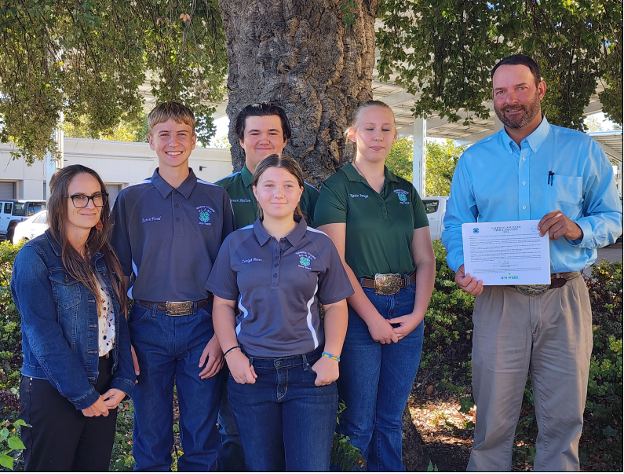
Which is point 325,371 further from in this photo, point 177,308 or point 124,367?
point 124,367

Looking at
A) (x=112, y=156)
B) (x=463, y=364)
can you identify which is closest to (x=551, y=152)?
(x=463, y=364)

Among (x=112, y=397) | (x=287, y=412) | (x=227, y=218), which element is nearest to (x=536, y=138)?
(x=227, y=218)

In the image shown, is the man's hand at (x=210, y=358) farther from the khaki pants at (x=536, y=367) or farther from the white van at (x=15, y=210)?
the white van at (x=15, y=210)

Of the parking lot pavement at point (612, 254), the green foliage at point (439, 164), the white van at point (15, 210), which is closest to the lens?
the parking lot pavement at point (612, 254)

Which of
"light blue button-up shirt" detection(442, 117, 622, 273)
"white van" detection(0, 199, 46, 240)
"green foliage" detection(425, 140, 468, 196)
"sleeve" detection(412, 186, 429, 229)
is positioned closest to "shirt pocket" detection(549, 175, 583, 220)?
"light blue button-up shirt" detection(442, 117, 622, 273)

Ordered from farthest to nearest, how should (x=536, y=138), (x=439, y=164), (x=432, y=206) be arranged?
(x=439, y=164) → (x=432, y=206) → (x=536, y=138)

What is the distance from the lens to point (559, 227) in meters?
2.92

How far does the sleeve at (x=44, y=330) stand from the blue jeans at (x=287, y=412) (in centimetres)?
75

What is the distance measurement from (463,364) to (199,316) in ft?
13.3

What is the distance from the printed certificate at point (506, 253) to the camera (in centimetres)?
299

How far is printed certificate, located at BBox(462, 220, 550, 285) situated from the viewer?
9.80ft

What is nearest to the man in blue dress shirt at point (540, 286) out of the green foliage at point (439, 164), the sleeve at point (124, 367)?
the sleeve at point (124, 367)

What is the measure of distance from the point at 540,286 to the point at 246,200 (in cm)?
170

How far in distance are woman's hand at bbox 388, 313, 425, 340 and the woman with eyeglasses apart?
1.38m
